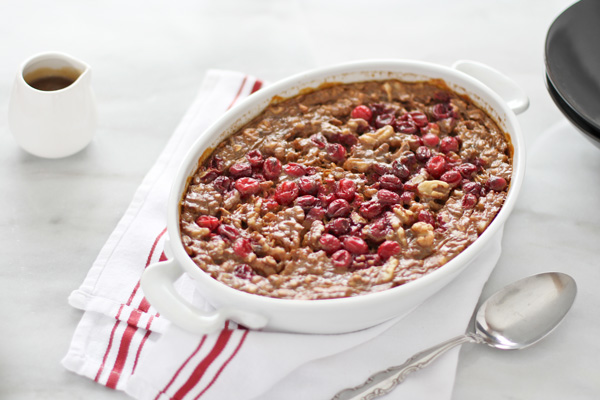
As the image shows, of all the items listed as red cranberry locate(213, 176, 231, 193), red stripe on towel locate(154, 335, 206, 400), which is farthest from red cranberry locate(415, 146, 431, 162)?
red stripe on towel locate(154, 335, 206, 400)

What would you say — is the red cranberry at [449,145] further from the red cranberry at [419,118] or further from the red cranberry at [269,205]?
the red cranberry at [269,205]

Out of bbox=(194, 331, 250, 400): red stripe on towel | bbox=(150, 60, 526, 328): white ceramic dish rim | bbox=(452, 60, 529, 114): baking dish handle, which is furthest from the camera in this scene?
bbox=(452, 60, 529, 114): baking dish handle

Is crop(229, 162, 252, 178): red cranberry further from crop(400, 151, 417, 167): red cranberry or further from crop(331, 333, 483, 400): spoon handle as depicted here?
crop(331, 333, 483, 400): spoon handle

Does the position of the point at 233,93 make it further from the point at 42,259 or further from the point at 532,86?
the point at 532,86

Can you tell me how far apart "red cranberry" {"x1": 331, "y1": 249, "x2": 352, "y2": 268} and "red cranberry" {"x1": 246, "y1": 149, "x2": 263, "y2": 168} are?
0.50 m

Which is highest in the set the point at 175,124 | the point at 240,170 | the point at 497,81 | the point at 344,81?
the point at 497,81

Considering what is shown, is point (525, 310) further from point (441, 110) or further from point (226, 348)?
point (226, 348)

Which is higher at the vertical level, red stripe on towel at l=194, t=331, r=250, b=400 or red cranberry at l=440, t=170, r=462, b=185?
red cranberry at l=440, t=170, r=462, b=185

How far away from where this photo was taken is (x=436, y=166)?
8.19ft

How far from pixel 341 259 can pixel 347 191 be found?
11.8 inches

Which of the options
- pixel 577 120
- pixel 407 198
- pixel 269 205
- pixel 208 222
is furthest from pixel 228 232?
pixel 577 120

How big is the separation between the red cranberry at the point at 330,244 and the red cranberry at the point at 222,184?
42cm

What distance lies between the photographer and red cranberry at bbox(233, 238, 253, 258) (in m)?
2.25

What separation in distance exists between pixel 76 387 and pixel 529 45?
105 inches
